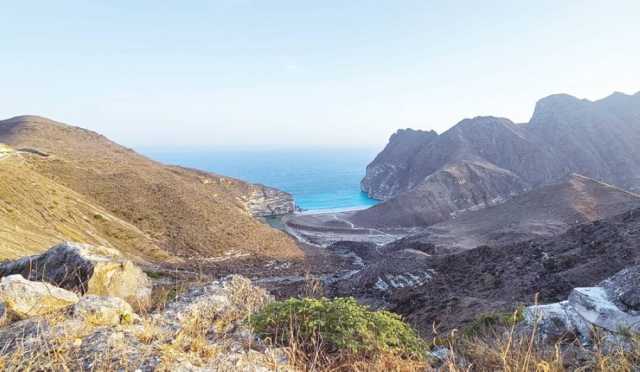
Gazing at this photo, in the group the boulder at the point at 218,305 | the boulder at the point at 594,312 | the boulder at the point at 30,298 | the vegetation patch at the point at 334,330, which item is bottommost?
the boulder at the point at 594,312

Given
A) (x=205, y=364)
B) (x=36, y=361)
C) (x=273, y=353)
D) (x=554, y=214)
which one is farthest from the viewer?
(x=554, y=214)

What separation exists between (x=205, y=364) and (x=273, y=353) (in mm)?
608

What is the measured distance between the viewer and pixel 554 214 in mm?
46906

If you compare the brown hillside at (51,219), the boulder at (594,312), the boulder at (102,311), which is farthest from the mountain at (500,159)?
the boulder at (102,311)

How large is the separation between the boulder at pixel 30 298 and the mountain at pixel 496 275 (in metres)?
9.09

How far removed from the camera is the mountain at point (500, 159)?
245ft

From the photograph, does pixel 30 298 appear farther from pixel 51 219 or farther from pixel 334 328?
pixel 51 219

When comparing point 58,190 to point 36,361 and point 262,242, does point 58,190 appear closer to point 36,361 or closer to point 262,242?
point 262,242

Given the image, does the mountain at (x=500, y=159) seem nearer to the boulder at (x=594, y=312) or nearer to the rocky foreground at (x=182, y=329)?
the boulder at (x=594, y=312)

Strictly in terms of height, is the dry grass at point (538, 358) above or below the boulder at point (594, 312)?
above

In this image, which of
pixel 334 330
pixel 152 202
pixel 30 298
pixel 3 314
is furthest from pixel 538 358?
pixel 152 202

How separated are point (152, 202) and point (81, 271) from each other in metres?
31.7

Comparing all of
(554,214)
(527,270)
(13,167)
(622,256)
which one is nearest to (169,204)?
(13,167)

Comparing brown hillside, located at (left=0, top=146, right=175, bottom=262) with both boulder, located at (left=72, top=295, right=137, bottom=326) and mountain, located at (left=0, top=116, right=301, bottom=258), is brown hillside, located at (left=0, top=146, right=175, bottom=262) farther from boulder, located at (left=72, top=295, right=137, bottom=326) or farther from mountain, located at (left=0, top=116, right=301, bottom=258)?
boulder, located at (left=72, top=295, right=137, bottom=326)
